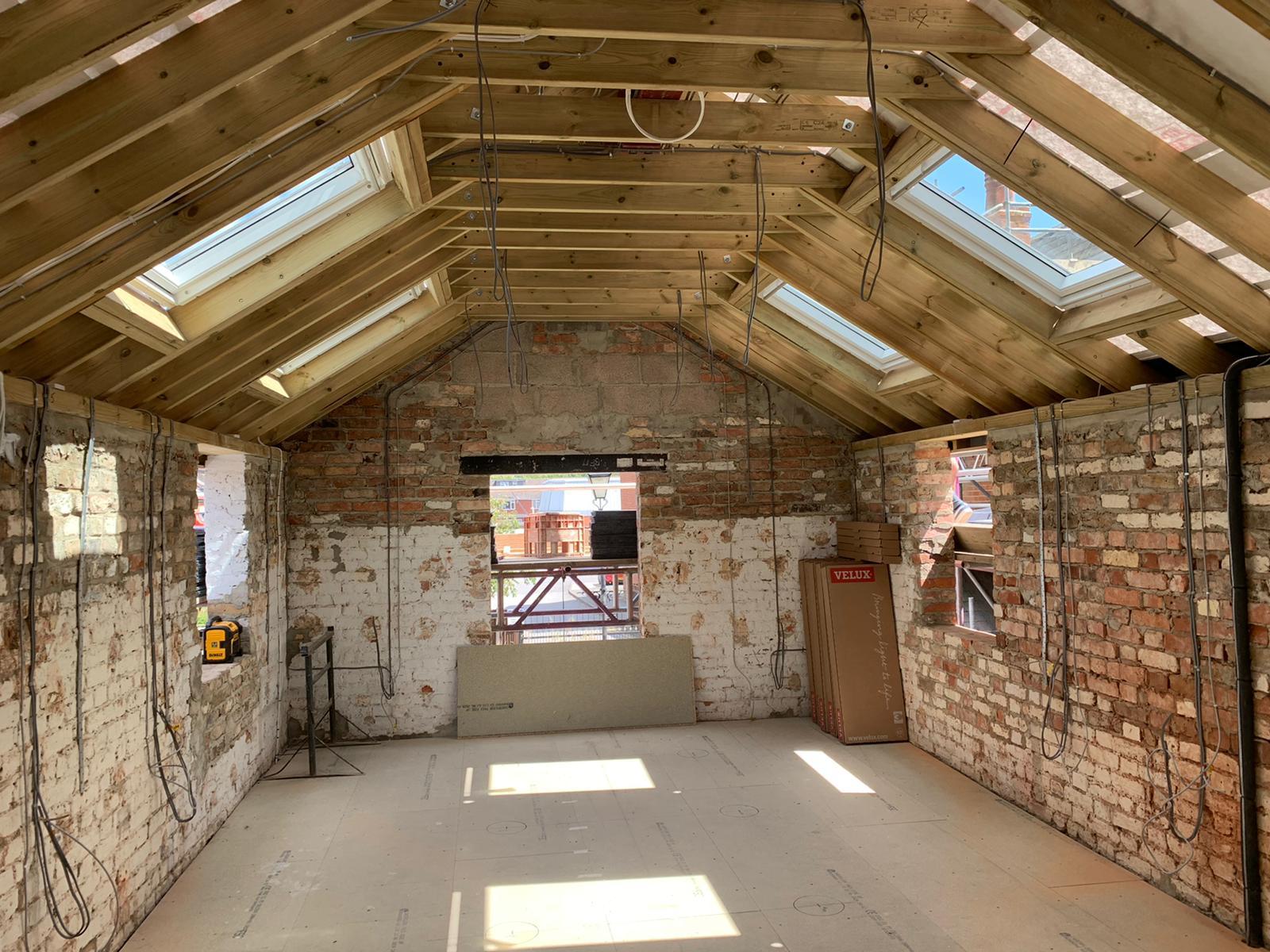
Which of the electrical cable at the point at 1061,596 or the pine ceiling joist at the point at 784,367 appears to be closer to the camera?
the electrical cable at the point at 1061,596

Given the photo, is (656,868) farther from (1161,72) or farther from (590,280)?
(1161,72)

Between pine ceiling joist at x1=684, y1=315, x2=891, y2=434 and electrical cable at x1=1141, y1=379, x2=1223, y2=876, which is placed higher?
pine ceiling joist at x1=684, y1=315, x2=891, y2=434

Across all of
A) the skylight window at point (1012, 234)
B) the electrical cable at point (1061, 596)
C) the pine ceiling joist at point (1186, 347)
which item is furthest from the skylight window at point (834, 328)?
the pine ceiling joist at point (1186, 347)

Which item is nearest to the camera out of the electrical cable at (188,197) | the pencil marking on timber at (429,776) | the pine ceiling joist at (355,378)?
the electrical cable at (188,197)

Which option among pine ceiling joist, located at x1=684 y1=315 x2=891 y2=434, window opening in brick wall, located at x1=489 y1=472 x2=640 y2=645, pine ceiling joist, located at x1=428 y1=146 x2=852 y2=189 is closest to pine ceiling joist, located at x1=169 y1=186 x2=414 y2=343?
pine ceiling joist, located at x1=428 y1=146 x2=852 y2=189

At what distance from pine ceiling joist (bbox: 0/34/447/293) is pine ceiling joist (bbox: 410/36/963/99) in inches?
15.0

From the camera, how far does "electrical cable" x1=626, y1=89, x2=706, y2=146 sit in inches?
133

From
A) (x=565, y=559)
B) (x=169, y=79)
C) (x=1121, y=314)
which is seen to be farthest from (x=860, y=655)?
(x=169, y=79)

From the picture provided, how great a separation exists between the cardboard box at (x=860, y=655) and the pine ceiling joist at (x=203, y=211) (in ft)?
16.0

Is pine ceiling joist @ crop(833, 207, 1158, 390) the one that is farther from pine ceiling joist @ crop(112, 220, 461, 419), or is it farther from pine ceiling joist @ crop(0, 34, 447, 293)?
pine ceiling joist @ crop(0, 34, 447, 293)

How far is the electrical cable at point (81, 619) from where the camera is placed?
3443 millimetres

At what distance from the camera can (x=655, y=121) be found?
3639 millimetres

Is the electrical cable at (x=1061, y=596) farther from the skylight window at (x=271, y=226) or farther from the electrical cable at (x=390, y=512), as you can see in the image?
the electrical cable at (x=390, y=512)

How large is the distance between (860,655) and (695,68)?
478 centimetres
